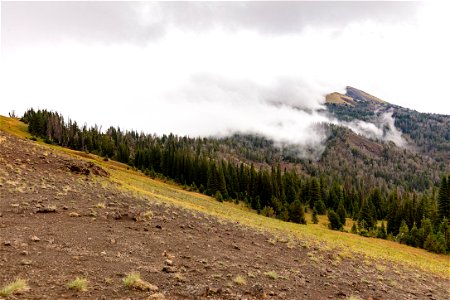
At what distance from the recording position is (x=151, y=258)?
682 inches

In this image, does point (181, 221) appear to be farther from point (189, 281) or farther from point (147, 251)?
point (189, 281)

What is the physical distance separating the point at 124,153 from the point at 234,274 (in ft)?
447

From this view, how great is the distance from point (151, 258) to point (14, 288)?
7423 mm

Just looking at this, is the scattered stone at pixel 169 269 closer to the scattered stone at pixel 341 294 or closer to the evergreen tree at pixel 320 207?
the scattered stone at pixel 341 294

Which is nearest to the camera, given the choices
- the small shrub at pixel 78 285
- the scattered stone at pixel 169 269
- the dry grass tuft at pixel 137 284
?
the small shrub at pixel 78 285

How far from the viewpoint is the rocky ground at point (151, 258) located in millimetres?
13102

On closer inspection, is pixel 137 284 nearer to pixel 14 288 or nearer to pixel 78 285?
pixel 78 285

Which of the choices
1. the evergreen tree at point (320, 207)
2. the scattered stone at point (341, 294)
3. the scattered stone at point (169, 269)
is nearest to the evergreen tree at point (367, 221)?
the evergreen tree at point (320, 207)

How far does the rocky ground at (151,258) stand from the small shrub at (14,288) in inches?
9.3

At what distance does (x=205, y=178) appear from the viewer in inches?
4924

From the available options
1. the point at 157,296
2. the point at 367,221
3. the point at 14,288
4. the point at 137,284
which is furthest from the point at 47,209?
the point at 367,221

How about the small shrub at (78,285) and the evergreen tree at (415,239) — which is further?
the evergreen tree at (415,239)

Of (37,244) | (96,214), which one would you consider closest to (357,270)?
(96,214)

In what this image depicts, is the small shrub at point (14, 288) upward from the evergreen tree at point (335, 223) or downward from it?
upward
